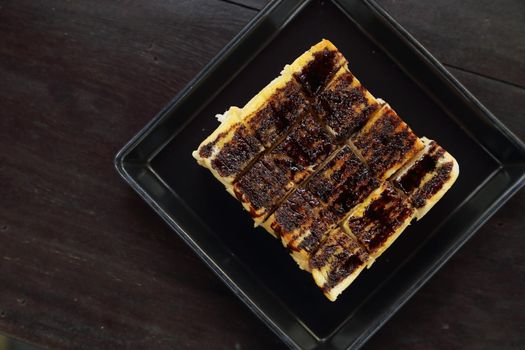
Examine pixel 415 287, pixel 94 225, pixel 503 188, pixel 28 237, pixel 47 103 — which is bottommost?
pixel 28 237

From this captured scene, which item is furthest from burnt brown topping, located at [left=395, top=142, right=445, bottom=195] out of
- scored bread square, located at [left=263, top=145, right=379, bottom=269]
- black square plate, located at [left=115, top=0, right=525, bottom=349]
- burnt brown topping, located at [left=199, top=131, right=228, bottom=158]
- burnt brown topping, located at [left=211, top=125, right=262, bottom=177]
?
burnt brown topping, located at [left=199, top=131, right=228, bottom=158]

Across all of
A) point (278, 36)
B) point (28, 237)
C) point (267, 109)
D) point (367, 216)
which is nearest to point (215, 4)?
point (278, 36)

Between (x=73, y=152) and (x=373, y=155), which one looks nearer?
(x=373, y=155)

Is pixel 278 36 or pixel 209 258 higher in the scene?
pixel 278 36

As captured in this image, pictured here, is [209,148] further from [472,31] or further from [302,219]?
[472,31]

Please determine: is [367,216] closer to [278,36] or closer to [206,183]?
[206,183]

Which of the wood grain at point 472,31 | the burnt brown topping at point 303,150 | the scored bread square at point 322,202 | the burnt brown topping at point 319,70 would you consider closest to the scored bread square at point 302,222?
the scored bread square at point 322,202

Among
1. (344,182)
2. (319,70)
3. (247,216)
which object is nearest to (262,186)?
(247,216)

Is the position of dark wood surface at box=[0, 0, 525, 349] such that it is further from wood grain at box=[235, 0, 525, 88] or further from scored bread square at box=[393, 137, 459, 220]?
scored bread square at box=[393, 137, 459, 220]
